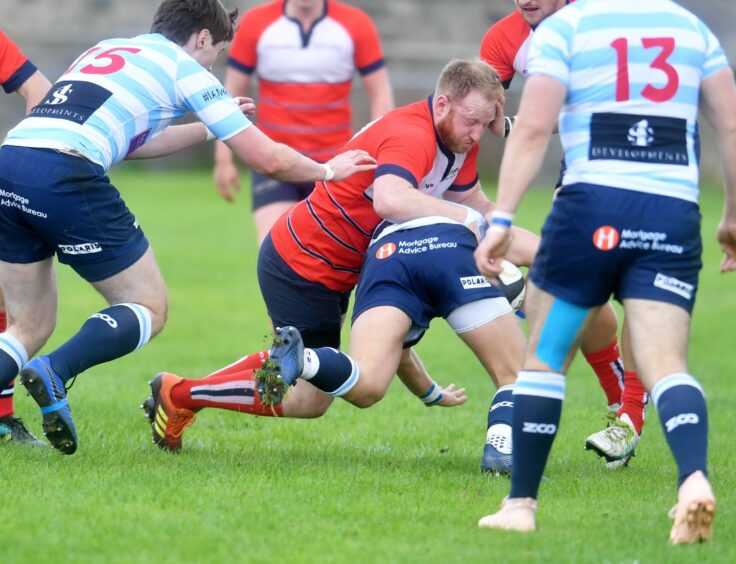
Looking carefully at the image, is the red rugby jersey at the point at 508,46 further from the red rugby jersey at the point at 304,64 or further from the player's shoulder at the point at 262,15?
the player's shoulder at the point at 262,15

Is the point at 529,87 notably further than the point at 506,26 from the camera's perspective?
No

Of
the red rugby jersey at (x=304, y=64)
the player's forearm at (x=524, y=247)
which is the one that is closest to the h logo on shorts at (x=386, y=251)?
the player's forearm at (x=524, y=247)

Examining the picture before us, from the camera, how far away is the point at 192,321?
1230 cm

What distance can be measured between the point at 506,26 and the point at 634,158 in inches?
108

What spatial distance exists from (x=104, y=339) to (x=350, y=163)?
1.35 metres

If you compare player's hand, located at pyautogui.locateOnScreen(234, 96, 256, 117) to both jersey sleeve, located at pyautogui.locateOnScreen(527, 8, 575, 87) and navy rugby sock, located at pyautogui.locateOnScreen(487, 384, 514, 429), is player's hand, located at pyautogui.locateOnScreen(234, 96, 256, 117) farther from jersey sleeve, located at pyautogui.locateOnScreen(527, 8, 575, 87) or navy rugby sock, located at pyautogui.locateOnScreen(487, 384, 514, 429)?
jersey sleeve, located at pyautogui.locateOnScreen(527, 8, 575, 87)

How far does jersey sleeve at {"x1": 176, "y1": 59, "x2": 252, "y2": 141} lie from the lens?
5.49 m

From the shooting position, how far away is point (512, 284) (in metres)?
6.18

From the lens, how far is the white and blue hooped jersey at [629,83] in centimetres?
432

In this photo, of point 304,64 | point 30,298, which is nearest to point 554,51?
point 30,298

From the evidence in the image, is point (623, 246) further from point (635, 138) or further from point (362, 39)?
point (362, 39)

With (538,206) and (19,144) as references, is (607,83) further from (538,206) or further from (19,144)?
(538,206)

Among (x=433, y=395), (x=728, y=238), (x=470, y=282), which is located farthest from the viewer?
(x=433, y=395)

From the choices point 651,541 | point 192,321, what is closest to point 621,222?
point 651,541
